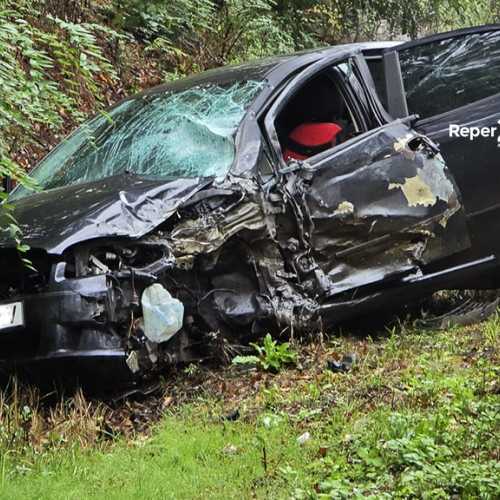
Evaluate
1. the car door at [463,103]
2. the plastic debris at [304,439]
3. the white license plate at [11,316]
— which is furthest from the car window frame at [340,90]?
the plastic debris at [304,439]

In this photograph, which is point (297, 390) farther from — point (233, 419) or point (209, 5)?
point (209, 5)

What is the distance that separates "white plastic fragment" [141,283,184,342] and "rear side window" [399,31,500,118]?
2.56 meters

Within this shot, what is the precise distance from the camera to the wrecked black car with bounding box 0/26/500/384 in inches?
210

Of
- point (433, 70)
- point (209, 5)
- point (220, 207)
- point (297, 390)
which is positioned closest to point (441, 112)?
point (433, 70)

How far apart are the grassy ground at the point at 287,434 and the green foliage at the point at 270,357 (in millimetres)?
57

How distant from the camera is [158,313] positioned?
5.48 metres

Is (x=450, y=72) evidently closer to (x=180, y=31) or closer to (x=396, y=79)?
(x=396, y=79)

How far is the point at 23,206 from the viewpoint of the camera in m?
5.98

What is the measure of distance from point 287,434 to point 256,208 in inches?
64.4

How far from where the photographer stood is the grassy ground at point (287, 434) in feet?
13.5

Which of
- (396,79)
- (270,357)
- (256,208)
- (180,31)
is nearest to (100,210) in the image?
(256,208)

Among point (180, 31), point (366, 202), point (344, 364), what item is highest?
point (180, 31)

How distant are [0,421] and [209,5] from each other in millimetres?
8222

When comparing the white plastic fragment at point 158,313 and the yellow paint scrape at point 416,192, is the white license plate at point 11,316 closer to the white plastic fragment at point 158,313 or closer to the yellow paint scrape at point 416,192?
the white plastic fragment at point 158,313
